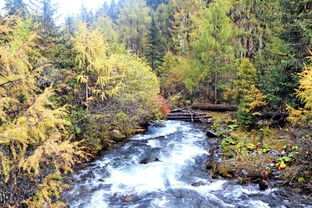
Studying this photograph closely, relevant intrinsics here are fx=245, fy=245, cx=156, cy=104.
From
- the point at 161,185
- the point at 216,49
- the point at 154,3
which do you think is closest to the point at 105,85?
the point at 161,185

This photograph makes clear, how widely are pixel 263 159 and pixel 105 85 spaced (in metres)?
8.86

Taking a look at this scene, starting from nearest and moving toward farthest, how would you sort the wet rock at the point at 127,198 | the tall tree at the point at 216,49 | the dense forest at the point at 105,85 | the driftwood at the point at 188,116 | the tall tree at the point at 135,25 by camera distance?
the dense forest at the point at 105,85
the wet rock at the point at 127,198
the driftwood at the point at 188,116
the tall tree at the point at 216,49
the tall tree at the point at 135,25

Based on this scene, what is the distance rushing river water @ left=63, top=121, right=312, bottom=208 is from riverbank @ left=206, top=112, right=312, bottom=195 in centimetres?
45

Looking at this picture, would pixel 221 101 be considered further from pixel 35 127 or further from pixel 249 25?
pixel 35 127

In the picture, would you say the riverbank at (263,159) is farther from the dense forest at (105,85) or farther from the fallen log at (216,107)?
the fallen log at (216,107)

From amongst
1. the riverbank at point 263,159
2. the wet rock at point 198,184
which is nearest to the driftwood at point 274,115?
the riverbank at point 263,159

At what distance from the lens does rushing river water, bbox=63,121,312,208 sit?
26.4ft

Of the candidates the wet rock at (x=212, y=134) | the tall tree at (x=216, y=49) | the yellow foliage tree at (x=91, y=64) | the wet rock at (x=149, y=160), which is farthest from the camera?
the tall tree at (x=216, y=49)

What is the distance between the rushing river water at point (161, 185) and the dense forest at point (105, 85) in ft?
3.06

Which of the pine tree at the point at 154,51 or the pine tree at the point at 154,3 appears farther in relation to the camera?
the pine tree at the point at 154,3

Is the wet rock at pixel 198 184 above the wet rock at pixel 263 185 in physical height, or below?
below

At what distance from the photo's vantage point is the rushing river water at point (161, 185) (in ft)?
26.4

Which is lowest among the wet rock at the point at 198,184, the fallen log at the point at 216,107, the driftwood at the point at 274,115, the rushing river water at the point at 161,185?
the rushing river water at the point at 161,185

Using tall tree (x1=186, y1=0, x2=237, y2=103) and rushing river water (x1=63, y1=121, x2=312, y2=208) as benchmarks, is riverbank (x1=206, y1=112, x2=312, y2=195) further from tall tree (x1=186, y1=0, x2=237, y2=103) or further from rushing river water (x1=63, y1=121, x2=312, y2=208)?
tall tree (x1=186, y1=0, x2=237, y2=103)
